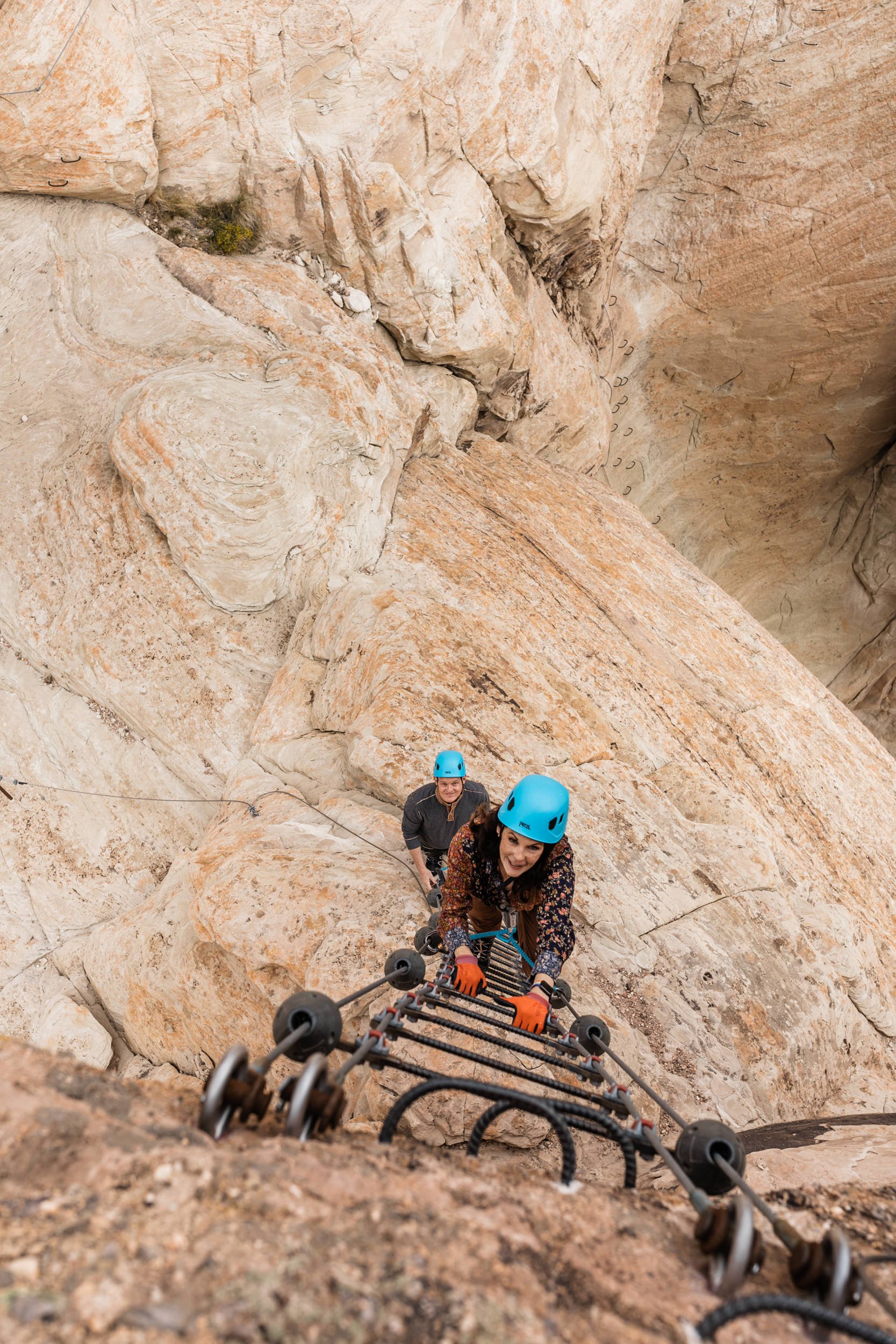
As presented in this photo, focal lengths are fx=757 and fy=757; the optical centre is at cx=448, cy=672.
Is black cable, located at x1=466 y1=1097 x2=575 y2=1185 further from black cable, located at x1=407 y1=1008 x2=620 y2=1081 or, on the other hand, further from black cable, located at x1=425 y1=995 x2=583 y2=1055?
black cable, located at x1=425 y1=995 x2=583 y2=1055

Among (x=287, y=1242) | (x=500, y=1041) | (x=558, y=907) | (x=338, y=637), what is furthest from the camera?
(x=338, y=637)

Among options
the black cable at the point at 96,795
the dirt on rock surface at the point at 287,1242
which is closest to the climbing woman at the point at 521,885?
the dirt on rock surface at the point at 287,1242

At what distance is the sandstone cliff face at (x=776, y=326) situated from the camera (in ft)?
53.8

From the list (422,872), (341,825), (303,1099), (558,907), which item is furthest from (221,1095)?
(341,825)

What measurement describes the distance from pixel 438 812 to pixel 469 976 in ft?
A: 7.39

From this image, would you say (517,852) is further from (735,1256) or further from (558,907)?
(735,1256)

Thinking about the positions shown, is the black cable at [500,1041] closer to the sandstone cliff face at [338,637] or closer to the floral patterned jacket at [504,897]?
the floral patterned jacket at [504,897]

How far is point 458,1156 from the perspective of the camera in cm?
303

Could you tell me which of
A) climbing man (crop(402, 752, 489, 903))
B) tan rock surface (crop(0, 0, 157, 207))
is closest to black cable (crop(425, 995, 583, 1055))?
climbing man (crop(402, 752, 489, 903))

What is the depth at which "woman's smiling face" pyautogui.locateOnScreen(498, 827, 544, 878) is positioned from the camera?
4.30 meters

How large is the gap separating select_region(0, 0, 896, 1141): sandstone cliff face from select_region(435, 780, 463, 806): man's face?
86 cm

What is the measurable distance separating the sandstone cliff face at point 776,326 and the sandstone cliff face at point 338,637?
628 cm

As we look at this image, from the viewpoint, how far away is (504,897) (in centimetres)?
498

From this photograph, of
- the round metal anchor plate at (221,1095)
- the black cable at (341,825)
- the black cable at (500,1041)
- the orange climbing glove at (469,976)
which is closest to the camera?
the round metal anchor plate at (221,1095)
